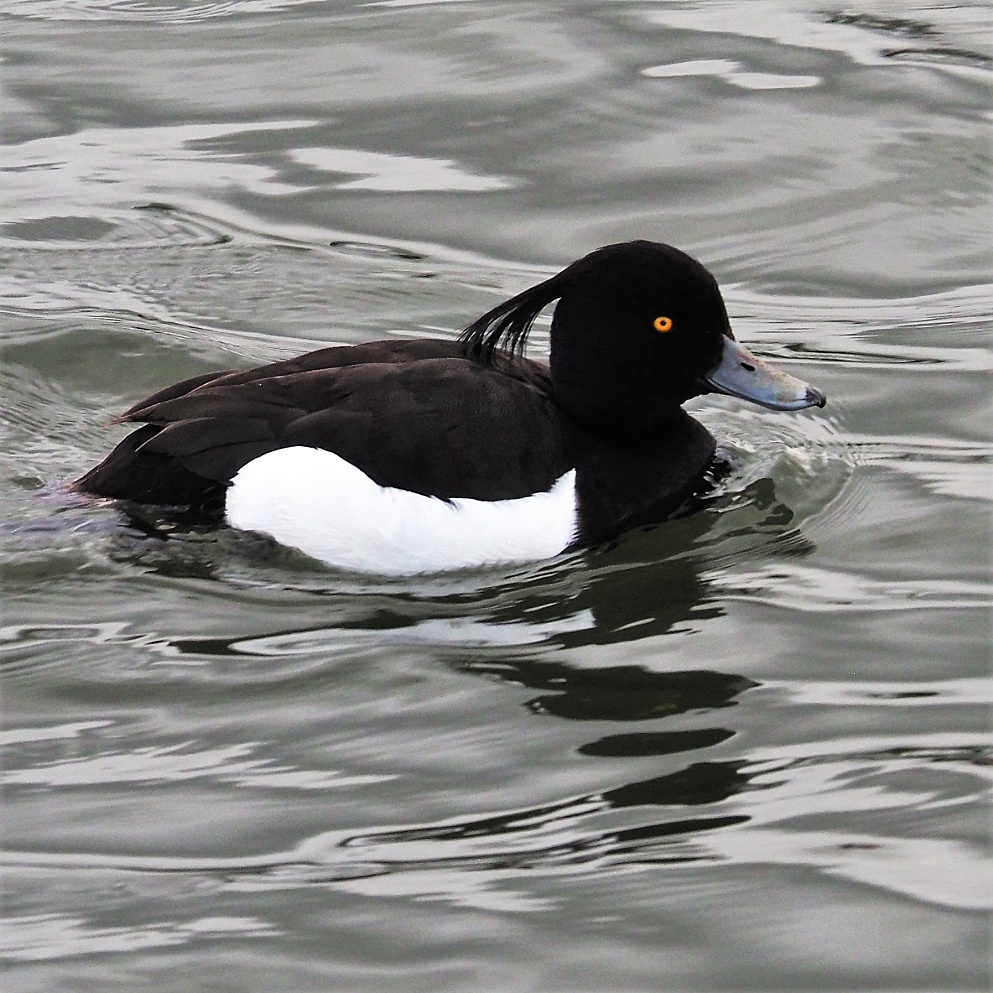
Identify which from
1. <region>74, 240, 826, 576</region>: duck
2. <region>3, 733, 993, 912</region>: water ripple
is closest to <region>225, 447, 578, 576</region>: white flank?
<region>74, 240, 826, 576</region>: duck

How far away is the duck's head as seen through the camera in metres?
6.32

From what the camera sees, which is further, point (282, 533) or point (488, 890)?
point (282, 533)

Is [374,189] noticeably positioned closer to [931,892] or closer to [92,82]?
[92,82]

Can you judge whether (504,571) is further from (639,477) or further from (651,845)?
(651,845)

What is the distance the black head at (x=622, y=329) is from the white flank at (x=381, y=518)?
0.41 metres

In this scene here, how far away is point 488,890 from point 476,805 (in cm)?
43

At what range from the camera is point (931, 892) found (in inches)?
171

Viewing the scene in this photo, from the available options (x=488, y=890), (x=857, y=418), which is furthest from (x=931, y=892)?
(x=857, y=418)

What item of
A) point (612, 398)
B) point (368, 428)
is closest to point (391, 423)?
point (368, 428)

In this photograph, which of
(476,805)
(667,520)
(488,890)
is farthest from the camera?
(667,520)

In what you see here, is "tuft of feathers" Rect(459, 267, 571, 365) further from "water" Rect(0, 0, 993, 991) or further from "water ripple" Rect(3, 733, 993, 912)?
"water ripple" Rect(3, 733, 993, 912)

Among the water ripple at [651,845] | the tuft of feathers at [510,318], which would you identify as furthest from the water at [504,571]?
the tuft of feathers at [510,318]

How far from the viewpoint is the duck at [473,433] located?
19.9 ft

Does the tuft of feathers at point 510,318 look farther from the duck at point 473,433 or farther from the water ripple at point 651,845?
the water ripple at point 651,845
